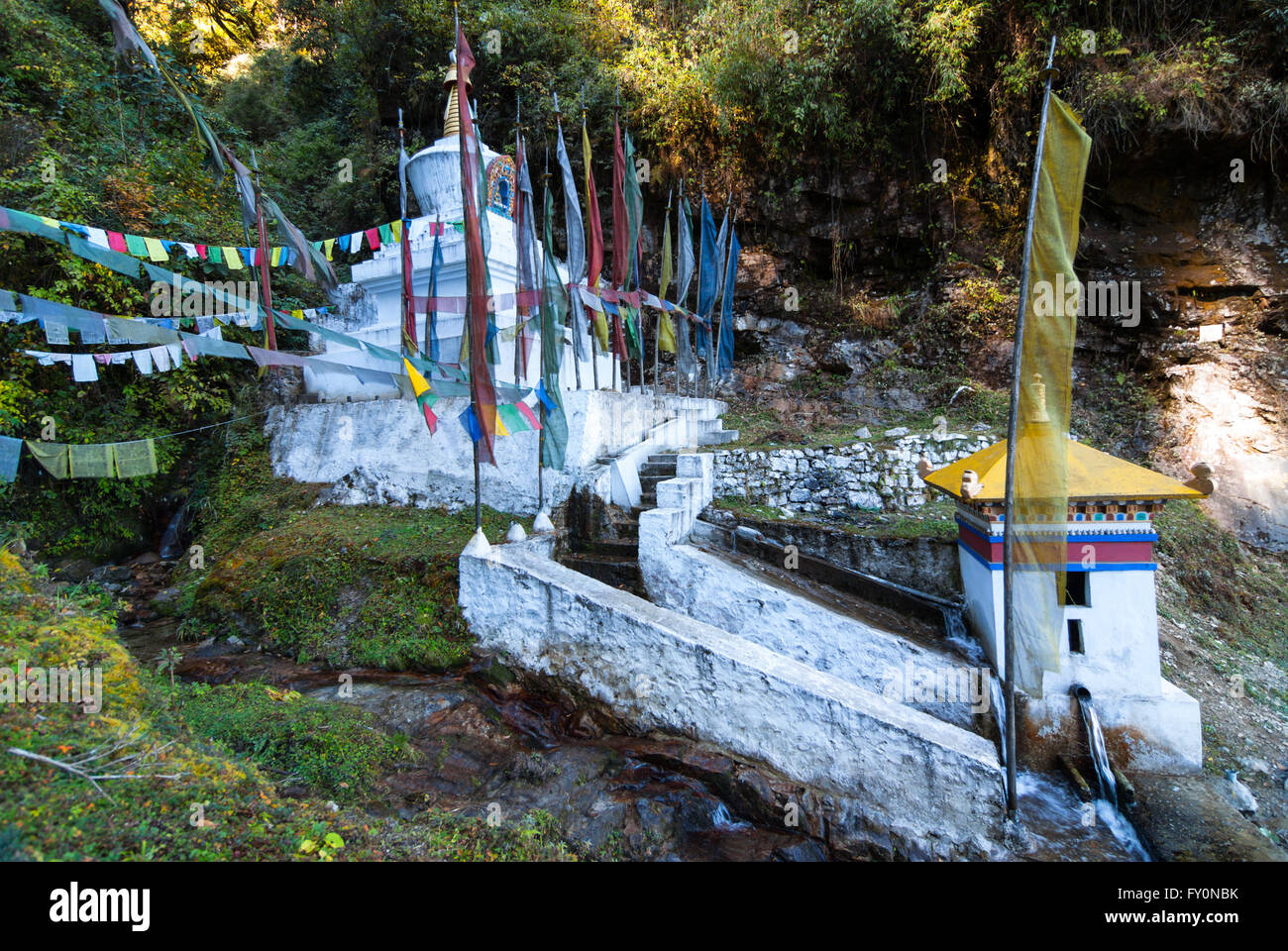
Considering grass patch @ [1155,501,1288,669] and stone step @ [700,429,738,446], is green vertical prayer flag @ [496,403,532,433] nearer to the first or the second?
stone step @ [700,429,738,446]

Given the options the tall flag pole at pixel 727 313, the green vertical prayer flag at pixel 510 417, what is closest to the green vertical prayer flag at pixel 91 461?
the green vertical prayer flag at pixel 510 417

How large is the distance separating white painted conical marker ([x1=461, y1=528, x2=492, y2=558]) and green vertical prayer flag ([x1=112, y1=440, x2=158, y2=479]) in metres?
4.18

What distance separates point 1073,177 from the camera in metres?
4.20

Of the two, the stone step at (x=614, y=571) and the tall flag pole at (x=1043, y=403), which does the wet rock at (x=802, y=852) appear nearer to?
the tall flag pole at (x=1043, y=403)

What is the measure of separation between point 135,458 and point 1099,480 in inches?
436

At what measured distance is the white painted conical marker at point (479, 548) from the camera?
7012 millimetres

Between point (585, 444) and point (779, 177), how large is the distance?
1117 cm

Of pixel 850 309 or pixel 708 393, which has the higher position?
pixel 850 309

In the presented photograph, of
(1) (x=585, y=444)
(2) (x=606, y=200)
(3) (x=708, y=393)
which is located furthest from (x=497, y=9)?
(1) (x=585, y=444)

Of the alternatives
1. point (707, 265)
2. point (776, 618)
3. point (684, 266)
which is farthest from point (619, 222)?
point (776, 618)

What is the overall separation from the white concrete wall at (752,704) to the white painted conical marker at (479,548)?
116 mm

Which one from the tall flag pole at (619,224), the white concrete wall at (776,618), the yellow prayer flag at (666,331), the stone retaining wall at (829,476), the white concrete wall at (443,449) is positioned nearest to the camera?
the white concrete wall at (776,618)

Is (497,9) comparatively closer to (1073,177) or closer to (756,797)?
(1073,177)

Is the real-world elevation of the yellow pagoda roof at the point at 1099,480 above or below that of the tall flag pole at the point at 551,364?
below
